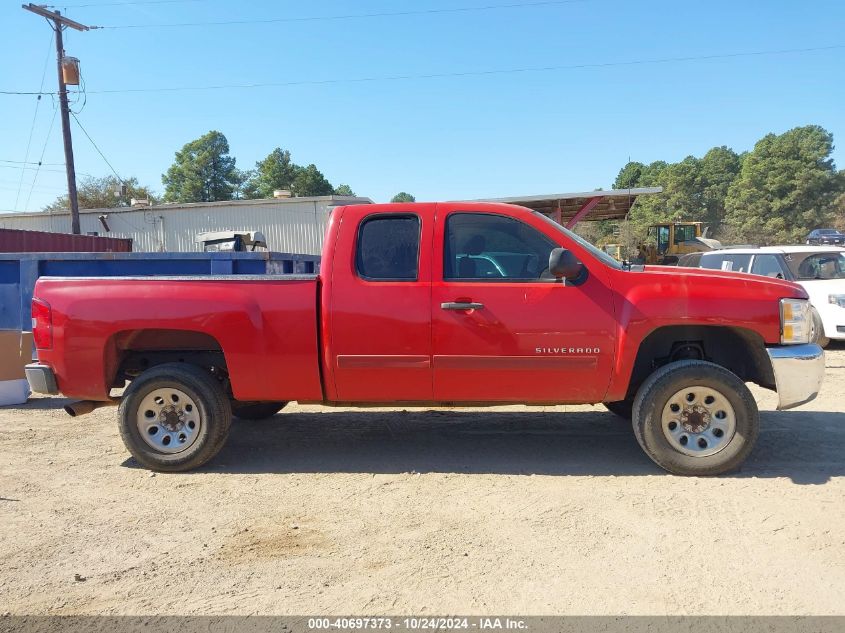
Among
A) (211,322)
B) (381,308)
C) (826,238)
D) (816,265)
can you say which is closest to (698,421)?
(381,308)

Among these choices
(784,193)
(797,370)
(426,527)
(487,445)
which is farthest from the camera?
(784,193)

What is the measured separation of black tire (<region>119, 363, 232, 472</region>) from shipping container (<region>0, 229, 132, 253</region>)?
1028 centimetres

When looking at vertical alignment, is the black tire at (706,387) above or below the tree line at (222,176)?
below

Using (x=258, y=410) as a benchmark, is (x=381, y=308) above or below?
above

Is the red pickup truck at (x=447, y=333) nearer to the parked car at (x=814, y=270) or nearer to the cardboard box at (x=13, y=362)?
the cardboard box at (x=13, y=362)

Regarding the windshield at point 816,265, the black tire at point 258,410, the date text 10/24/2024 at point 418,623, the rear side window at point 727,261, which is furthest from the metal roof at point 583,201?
the date text 10/24/2024 at point 418,623

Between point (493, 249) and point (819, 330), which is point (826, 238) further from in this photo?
point (493, 249)

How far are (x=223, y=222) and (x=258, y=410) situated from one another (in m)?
24.6

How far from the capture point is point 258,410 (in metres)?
6.16

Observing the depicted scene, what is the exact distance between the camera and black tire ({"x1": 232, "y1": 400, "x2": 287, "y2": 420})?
19.9 feet

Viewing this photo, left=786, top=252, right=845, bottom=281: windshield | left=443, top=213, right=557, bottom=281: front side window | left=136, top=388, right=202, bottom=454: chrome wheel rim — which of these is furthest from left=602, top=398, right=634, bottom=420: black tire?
left=786, top=252, right=845, bottom=281: windshield

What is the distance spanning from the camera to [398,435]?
5672mm

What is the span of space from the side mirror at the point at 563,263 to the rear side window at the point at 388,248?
1.00 meters

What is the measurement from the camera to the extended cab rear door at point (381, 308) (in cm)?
446
